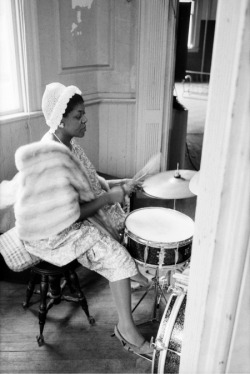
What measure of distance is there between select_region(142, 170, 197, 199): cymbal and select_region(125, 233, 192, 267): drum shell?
0.26 m

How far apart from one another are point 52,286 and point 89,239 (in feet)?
1.68

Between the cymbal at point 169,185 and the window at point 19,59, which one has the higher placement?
the window at point 19,59

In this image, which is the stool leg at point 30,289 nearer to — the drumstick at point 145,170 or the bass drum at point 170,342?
the drumstick at point 145,170

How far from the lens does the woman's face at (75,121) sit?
191 centimetres

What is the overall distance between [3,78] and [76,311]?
170 cm

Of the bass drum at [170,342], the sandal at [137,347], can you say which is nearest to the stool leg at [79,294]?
the sandal at [137,347]

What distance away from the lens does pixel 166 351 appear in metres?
1.50

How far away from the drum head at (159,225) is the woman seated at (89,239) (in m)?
0.13

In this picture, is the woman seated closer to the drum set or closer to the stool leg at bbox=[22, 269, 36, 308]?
the drum set

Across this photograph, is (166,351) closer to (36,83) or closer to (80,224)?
(80,224)

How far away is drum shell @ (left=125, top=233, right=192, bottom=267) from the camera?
5.86 feet

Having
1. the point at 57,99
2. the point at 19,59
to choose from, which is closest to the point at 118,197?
the point at 57,99

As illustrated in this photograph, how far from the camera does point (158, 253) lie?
1.79 m

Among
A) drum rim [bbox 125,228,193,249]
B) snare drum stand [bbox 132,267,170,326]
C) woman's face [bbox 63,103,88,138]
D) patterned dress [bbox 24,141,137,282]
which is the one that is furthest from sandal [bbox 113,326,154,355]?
woman's face [bbox 63,103,88,138]
